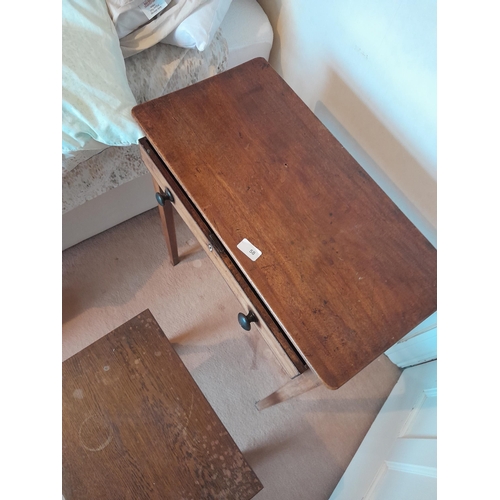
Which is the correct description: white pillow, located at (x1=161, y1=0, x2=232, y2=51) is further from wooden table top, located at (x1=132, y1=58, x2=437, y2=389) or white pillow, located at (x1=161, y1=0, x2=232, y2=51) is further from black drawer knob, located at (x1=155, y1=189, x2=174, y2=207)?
black drawer knob, located at (x1=155, y1=189, x2=174, y2=207)

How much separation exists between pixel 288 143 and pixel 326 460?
870 mm

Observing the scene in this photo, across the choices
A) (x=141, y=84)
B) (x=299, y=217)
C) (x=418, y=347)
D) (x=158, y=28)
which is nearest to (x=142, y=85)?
(x=141, y=84)

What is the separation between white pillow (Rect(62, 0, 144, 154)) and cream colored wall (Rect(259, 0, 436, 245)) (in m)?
0.50

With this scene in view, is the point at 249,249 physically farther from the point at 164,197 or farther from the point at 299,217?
the point at 164,197

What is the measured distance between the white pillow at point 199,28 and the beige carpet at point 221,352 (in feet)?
1.91

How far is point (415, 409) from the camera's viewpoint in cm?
99

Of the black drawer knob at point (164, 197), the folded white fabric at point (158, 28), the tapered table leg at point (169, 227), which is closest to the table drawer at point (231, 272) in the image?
the black drawer knob at point (164, 197)

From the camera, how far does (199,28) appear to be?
3.07 feet

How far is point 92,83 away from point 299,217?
0.49m

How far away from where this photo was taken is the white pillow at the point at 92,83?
777 millimetres

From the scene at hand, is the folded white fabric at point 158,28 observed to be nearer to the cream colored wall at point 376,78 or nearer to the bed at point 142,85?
the bed at point 142,85
